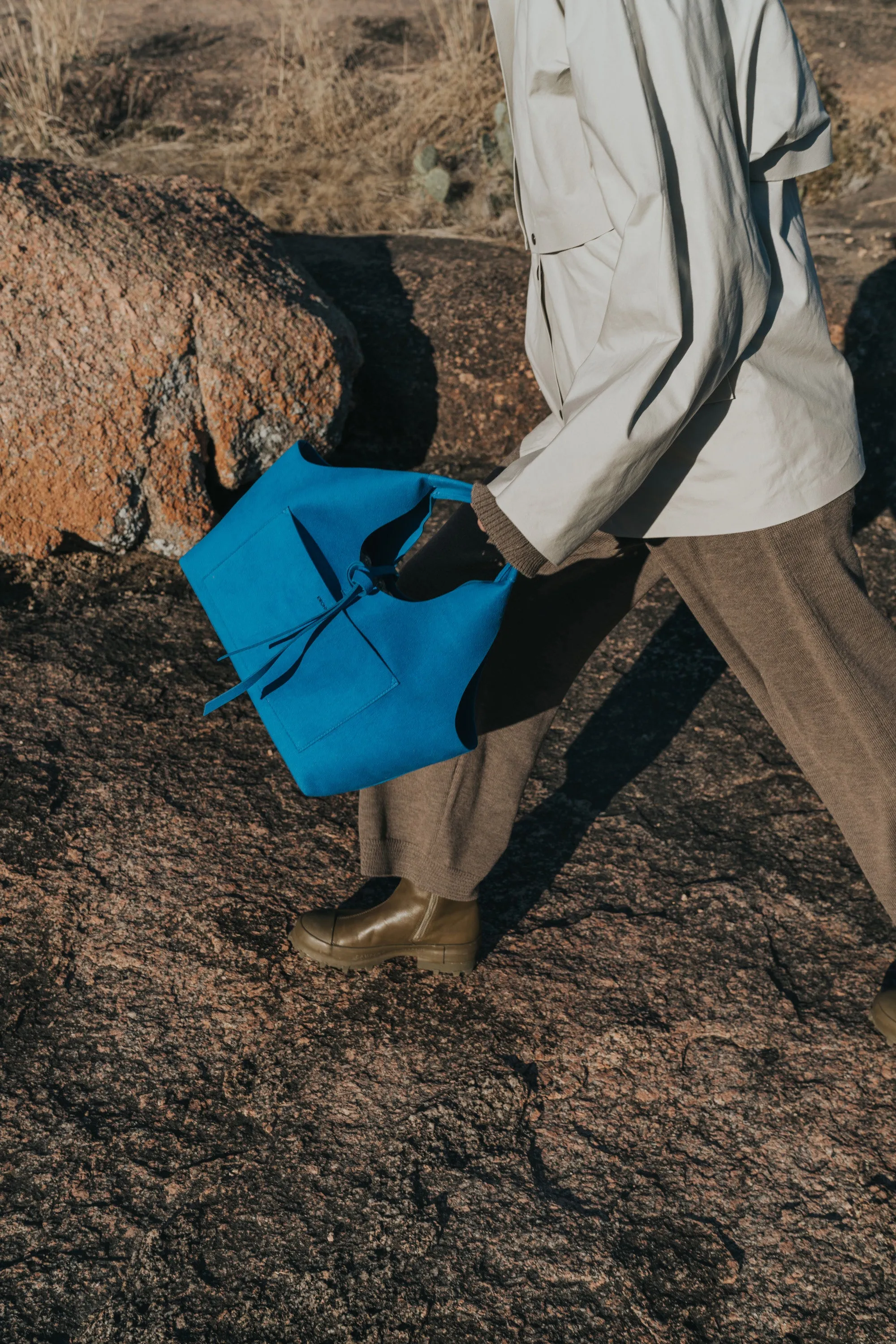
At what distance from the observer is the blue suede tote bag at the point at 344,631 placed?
1562 mm

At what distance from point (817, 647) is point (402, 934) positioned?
0.90 m

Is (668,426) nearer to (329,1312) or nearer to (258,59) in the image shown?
(329,1312)

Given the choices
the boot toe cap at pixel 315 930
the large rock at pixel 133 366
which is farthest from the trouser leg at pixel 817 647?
the large rock at pixel 133 366

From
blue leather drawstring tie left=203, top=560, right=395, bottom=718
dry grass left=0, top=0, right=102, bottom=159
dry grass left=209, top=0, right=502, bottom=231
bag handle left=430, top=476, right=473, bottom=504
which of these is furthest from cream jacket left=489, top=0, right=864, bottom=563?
dry grass left=0, top=0, right=102, bottom=159

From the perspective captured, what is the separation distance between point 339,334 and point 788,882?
7.02 feet

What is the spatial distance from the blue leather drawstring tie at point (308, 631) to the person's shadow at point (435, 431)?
76 cm

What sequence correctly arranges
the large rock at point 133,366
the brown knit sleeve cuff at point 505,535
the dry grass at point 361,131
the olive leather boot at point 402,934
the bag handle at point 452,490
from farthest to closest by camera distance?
the dry grass at point 361,131 < the large rock at point 133,366 < the olive leather boot at point 402,934 < the bag handle at point 452,490 < the brown knit sleeve cuff at point 505,535

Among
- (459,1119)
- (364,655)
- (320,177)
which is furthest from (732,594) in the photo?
(320,177)

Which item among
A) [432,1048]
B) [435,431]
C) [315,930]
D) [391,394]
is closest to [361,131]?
[391,394]

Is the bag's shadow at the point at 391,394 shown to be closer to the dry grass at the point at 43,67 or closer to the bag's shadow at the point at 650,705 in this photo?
the bag's shadow at the point at 650,705

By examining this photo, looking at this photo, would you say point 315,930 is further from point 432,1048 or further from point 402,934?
point 432,1048

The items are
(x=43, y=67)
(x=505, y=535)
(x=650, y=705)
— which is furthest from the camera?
(x=43, y=67)

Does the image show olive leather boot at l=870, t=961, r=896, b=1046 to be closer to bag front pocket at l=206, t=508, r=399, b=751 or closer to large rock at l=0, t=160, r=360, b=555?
bag front pocket at l=206, t=508, r=399, b=751

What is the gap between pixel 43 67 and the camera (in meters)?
5.60
